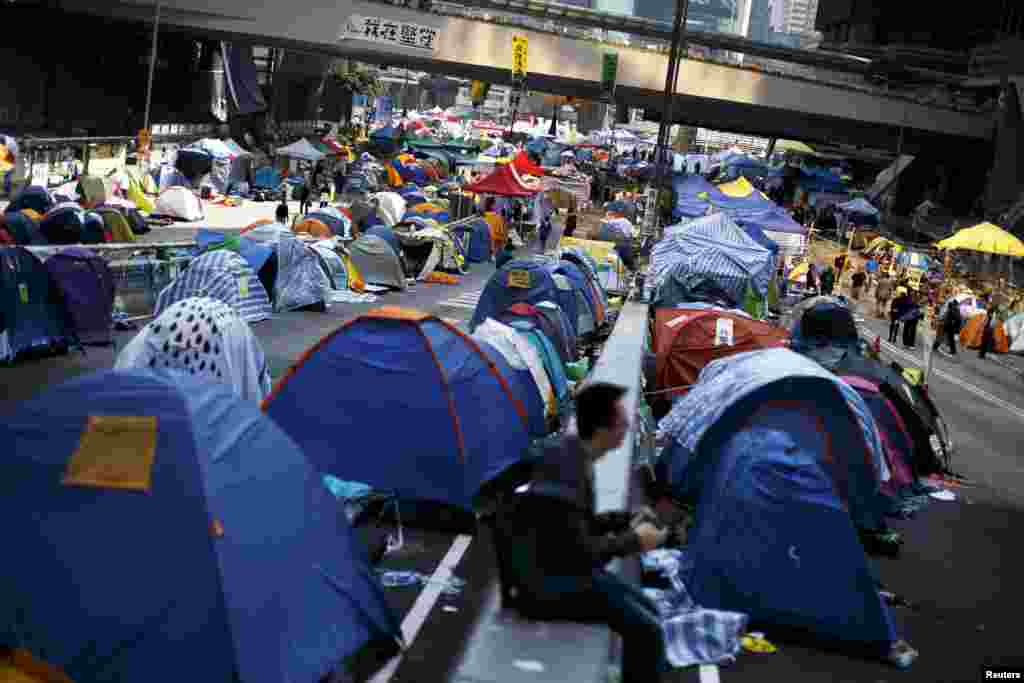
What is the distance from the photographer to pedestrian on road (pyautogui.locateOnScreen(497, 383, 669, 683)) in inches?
220

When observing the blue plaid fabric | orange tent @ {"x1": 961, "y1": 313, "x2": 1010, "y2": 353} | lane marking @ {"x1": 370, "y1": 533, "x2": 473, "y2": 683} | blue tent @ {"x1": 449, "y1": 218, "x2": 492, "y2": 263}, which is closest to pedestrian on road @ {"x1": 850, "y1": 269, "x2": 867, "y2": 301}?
orange tent @ {"x1": 961, "y1": 313, "x2": 1010, "y2": 353}

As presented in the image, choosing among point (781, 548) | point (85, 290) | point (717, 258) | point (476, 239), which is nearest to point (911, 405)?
point (781, 548)

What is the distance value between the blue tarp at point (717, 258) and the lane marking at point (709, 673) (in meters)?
14.2

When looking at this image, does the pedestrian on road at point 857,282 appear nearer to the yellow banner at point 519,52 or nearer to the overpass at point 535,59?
the yellow banner at point 519,52

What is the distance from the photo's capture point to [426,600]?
8938 millimetres

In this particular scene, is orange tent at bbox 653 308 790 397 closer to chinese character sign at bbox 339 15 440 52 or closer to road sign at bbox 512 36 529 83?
road sign at bbox 512 36 529 83

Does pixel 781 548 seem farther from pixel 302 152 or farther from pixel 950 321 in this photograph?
pixel 302 152

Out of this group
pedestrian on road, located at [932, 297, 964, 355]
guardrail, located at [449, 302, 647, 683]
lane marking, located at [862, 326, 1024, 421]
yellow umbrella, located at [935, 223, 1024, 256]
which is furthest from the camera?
yellow umbrella, located at [935, 223, 1024, 256]

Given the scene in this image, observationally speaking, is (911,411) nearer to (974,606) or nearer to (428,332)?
(974,606)

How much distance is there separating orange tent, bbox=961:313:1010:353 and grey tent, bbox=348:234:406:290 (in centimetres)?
1637

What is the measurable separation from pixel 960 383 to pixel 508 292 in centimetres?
1386

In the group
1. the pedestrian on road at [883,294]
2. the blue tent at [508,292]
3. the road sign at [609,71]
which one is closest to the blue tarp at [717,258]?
the blue tent at [508,292]

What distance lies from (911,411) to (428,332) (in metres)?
6.74

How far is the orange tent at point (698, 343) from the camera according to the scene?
1537 cm
